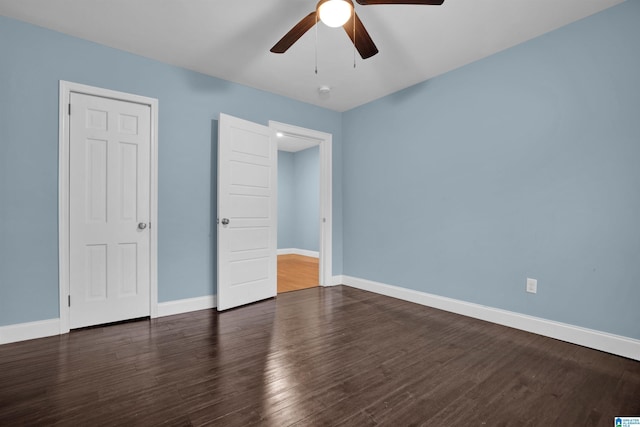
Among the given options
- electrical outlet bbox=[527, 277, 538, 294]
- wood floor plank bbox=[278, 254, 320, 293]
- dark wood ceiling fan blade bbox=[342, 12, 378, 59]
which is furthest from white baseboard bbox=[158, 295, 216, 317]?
electrical outlet bbox=[527, 277, 538, 294]

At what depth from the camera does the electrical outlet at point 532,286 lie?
272 cm

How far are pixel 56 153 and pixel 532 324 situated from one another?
14.7ft

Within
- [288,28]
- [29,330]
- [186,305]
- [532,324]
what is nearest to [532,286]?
[532,324]

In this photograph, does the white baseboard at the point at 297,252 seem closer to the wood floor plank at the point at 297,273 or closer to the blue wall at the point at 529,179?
the wood floor plank at the point at 297,273

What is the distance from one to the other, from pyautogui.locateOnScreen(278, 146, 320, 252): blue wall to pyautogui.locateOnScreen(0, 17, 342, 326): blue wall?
355 cm

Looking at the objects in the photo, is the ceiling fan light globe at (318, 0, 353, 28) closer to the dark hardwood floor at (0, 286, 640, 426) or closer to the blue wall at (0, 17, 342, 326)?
the blue wall at (0, 17, 342, 326)

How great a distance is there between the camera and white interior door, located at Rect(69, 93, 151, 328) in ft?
8.95

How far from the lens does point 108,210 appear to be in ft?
9.43

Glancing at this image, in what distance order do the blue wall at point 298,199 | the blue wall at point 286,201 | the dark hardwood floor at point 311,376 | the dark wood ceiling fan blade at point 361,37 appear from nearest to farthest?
1. the dark hardwood floor at point 311,376
2. the dark wood ceiling fan blade at point 361,37
3. the blue wall at point 298,199
4. the blue wall at point 286,201

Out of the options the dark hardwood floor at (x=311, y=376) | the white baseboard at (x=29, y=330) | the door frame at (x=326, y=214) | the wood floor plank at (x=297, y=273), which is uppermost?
the door frame at (x=326, y=214)

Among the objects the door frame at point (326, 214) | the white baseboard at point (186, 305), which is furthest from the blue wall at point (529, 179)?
the white baseboard at point (186, 305)

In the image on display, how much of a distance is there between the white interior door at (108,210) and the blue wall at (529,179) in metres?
2.85

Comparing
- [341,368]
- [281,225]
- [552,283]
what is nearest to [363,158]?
[552,283]

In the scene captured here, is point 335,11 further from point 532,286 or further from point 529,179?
point 532,286
